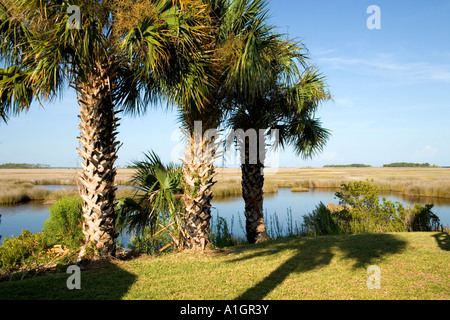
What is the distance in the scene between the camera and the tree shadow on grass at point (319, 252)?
5333 millimetres

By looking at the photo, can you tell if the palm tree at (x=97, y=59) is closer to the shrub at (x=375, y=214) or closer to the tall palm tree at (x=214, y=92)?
the tall palm tree at (x=214, y=92)

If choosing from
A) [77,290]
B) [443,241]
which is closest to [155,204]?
[77,290]

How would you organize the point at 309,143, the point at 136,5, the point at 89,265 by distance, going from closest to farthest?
the point at 136,5 → the point at 89,265 → the point at 309,143

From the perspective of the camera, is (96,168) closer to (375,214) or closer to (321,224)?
(321,224)

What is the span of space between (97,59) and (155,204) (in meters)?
3.45

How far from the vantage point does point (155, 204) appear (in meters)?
7.80

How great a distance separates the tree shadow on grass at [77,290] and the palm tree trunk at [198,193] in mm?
2004

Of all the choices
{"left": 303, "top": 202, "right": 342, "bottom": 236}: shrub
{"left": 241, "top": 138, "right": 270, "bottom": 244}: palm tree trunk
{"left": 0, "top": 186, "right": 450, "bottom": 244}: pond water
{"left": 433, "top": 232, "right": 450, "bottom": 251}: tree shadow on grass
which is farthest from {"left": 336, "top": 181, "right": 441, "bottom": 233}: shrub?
{"left": 241, "top": 138, "right": 270, "bottom": 244}: palm tree trunk

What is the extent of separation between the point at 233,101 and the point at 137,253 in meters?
5.03

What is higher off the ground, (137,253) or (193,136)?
(193,136)

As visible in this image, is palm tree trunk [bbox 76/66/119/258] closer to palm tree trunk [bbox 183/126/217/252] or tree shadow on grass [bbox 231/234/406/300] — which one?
palm tree trunk [bbox 183/126/217/252]

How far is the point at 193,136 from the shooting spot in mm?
8086
